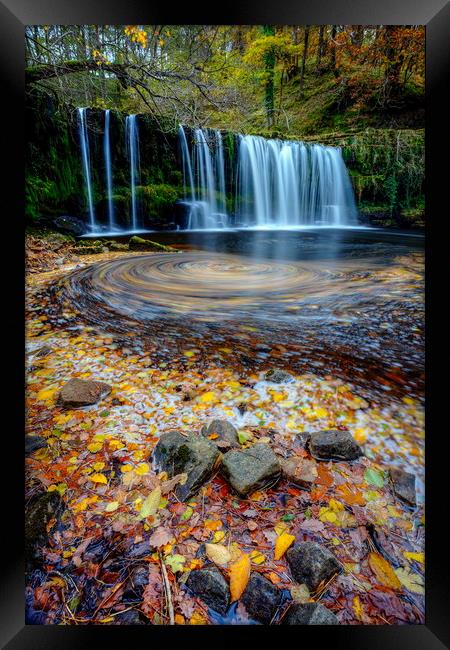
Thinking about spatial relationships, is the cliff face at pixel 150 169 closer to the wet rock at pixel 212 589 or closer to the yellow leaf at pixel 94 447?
the yellow leaf at pixel 94 447

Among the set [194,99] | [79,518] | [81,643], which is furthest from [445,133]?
[81,643]

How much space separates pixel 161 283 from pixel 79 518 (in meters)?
1.38

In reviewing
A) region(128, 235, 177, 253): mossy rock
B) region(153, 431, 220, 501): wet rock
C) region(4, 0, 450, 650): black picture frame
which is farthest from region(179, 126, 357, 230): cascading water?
region(153, 431, 220, 501): wet rock

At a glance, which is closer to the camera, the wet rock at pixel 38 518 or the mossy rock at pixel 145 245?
the wet rock at pixel 38 518

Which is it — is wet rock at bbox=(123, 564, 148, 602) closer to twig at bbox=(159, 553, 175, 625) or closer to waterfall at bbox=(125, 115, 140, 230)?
twig at bbox=(159, 553, 175, 625)

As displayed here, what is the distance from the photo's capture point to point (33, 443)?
59.1 inches

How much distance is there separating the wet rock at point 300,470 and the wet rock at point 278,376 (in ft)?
1.34

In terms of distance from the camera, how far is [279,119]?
2223 mm

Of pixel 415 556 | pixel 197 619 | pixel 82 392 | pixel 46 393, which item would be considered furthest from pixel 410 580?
pixel 46 393

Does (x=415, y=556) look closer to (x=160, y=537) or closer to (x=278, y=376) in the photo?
(x=278, y=376)

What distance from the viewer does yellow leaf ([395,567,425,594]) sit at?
1266 mm

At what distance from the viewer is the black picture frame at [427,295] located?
121 centimetres

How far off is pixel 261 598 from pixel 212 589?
0.19 m

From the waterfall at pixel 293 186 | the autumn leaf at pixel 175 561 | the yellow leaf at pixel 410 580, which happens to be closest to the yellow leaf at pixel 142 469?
the autumn leaf at pixel 175 561
